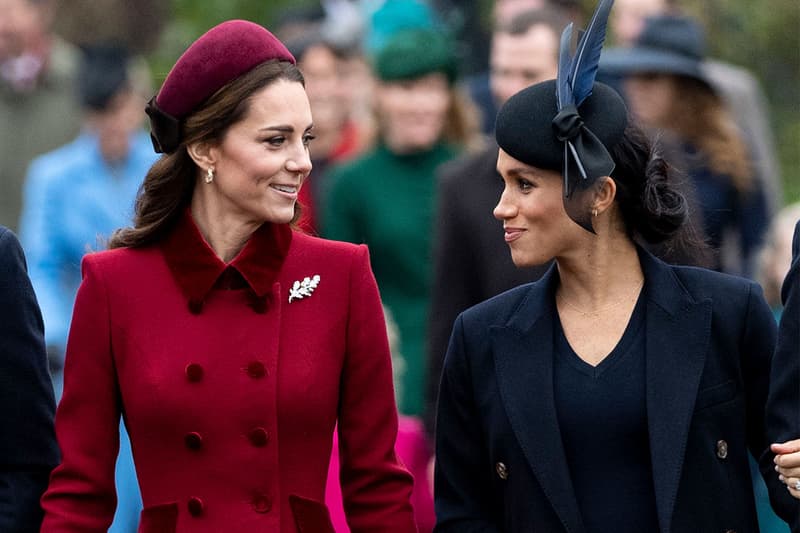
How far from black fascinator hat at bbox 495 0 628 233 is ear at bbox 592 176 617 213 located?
0.13 feet

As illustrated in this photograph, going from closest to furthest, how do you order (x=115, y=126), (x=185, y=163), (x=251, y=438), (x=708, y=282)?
(x=251, y=438) < (x=708, y=282) < (x=185, y=163) < (x=115, y=126)

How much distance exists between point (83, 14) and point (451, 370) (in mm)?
9724

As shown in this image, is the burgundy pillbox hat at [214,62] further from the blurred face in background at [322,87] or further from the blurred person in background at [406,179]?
the blurred face in background at [322,87]

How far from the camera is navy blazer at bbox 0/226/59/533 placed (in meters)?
6.16

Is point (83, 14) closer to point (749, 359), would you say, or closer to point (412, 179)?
point (412, 179)

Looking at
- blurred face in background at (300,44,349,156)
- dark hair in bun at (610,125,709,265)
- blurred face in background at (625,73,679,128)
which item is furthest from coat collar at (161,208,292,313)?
blurred face in background at (300,44,349,156)

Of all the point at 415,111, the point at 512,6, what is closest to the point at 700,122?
the point at 415,111

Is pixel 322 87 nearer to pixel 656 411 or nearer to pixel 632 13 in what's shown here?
pixel 632 13

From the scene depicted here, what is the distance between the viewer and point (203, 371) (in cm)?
614

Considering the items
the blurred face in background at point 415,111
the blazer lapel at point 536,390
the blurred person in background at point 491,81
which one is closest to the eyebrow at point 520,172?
the blazer lapel at point 536,390

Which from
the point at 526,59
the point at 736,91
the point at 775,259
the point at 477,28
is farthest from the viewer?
the point at 477,28

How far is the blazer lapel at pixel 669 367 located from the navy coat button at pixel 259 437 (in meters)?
1.02

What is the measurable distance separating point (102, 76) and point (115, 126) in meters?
0.44

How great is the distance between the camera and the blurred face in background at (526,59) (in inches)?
355
